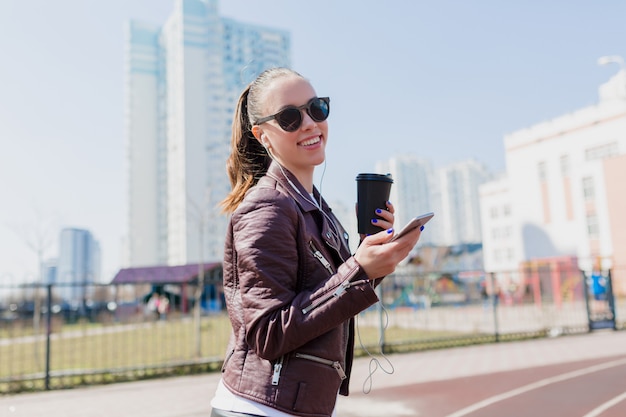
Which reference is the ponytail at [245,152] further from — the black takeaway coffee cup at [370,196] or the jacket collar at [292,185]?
the black takeaway coffee cup at [370,196]

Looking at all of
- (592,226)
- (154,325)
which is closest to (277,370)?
(154,325)

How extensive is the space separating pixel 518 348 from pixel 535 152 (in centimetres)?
4376

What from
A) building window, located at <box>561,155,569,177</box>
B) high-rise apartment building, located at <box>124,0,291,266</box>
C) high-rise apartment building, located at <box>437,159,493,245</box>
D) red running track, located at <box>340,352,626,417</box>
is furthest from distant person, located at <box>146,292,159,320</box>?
high-rise apartment building, located at <box>437,159,493,245</box>

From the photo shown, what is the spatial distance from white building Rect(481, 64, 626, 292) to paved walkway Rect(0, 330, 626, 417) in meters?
30.1

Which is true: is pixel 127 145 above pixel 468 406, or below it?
above

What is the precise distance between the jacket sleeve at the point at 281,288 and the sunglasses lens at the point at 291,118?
10.4 inches

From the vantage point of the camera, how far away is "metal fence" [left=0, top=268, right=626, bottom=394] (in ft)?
27.9

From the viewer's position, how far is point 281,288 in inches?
51.6

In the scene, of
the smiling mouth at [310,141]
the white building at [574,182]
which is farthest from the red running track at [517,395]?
the white building at [574,182]

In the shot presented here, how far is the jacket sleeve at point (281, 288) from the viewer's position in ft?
4.17

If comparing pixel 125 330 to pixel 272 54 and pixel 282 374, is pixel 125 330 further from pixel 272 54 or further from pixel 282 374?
pixel 272 54

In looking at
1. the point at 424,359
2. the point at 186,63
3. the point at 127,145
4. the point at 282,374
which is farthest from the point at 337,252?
the point at 127,145

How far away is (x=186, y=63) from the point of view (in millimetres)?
81688

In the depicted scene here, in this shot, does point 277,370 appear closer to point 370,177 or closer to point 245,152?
point 370,177
